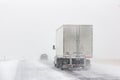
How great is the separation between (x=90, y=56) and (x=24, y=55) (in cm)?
12761

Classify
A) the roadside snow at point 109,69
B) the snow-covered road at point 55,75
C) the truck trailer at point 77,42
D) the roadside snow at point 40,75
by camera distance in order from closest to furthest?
the roadside snow at point 40,75
the snow-covered road at point 55,75
the roadside snow at point 109,69
the truck trailer at point 77,42

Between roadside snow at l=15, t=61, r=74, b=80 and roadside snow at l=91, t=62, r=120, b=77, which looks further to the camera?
roadside snow at l=91, t=62, r=120, b=77

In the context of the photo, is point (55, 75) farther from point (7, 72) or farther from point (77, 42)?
point (77, 42)

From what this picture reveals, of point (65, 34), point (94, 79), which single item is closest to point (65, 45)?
point (65, 34)

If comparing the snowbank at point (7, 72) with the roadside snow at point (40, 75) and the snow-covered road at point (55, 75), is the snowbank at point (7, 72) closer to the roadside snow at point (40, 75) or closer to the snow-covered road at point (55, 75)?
the snow-covered road at point (55, 75)

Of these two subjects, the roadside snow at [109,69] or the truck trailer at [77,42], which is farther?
the truck trailer at [77,42]

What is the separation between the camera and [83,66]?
4162 cm

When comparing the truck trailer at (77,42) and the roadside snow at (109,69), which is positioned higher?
the truck trailer at (77,42)

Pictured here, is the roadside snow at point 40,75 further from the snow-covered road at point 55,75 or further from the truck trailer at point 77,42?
the truck trailer at point 77,42

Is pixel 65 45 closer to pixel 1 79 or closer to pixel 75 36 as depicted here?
pixel 75 36

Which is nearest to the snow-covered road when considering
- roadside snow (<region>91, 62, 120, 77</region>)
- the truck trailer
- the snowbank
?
the snowbank

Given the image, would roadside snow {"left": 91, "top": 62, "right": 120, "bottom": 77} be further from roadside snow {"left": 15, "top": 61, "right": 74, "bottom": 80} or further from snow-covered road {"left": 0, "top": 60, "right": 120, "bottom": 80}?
roadside snow {"left": 15, "top": 61, "right": 74, "bottom": 80}

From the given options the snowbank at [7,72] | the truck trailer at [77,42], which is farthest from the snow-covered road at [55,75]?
the truck trailer at [77,42]

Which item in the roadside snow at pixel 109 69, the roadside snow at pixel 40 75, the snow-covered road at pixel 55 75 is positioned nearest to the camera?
the roadside snow at pixel 40 75
